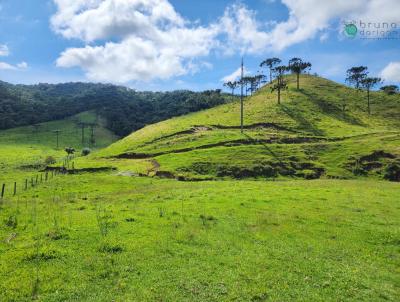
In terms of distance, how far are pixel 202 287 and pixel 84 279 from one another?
20.8 feet

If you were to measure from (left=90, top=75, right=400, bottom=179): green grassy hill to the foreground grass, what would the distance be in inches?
1240

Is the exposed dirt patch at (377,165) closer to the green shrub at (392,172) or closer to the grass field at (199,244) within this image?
the green shrub at (392,172)

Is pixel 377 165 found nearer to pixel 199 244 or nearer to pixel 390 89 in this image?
pixel 199 244

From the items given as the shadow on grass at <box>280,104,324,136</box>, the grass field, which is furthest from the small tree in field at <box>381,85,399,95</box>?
the grass field

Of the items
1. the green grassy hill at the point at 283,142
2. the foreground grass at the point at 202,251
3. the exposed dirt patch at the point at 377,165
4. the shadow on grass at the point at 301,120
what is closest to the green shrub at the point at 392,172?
the exposed dirt patch at the point at 377,165

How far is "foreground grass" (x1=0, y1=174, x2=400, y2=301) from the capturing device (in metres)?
17.5

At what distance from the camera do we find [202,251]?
22141 millimetres

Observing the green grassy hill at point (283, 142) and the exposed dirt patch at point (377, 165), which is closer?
the exposed dirt patch at point (377, 165)

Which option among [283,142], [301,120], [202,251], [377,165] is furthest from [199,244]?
[301,120]

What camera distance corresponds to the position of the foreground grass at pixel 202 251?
687 inches

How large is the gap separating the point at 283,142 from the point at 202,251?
73.7m

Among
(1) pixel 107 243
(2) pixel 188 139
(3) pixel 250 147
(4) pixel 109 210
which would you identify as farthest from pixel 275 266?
(2) pixel 188 139

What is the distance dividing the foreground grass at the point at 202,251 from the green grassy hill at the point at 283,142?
31.5 metres

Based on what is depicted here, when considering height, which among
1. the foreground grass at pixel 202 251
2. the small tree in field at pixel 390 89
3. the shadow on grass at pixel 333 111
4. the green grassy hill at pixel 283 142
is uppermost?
the small tree in field at pixel 390 89
